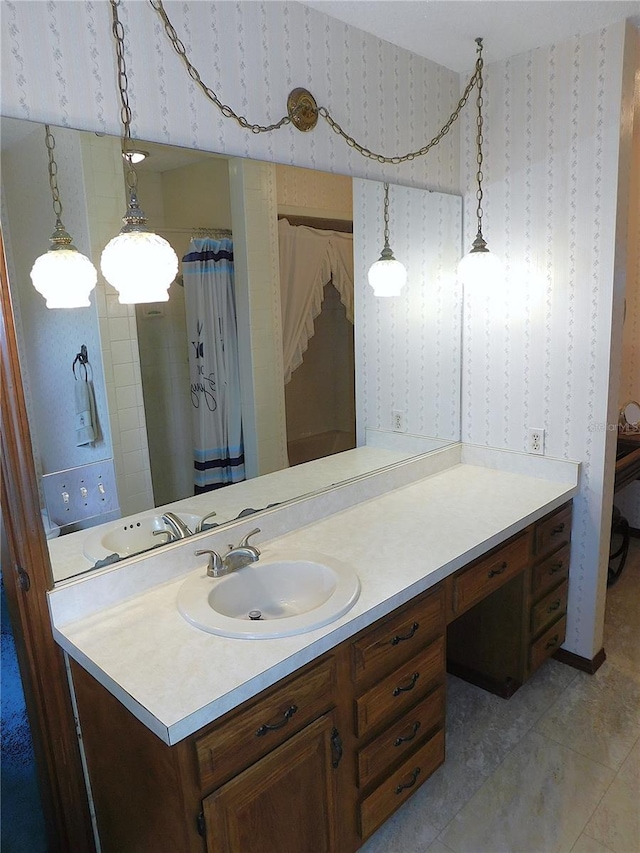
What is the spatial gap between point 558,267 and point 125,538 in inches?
71.8

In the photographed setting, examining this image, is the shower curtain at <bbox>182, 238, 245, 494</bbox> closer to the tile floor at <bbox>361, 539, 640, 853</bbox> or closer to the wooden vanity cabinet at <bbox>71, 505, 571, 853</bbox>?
the wooden vanity cabinet at <bbox>71, 505, 571, 853</bbox>

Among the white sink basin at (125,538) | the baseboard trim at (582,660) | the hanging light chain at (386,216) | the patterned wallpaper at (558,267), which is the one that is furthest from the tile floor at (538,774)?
the hanging light chain at (386,216)

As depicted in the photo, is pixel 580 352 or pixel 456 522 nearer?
pixel 456 522

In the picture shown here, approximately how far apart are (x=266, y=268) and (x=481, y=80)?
126 centimetres

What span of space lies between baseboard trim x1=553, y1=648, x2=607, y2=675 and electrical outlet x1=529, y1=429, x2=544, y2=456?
0.87 meters

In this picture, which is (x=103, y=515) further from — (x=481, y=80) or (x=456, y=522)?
(x=481, y=80)

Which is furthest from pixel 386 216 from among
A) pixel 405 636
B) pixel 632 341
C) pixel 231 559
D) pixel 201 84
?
pixel 632 341

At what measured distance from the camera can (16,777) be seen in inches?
67.4

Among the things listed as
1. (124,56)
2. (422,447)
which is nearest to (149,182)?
(124,56)

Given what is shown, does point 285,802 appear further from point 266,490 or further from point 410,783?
point 266,490

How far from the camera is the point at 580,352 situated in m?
2.26

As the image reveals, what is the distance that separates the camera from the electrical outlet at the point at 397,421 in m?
2.49

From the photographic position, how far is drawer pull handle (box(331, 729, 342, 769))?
144 cm

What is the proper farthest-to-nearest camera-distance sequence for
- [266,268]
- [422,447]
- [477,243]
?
[422,447]
[477,243]
[266,268]
